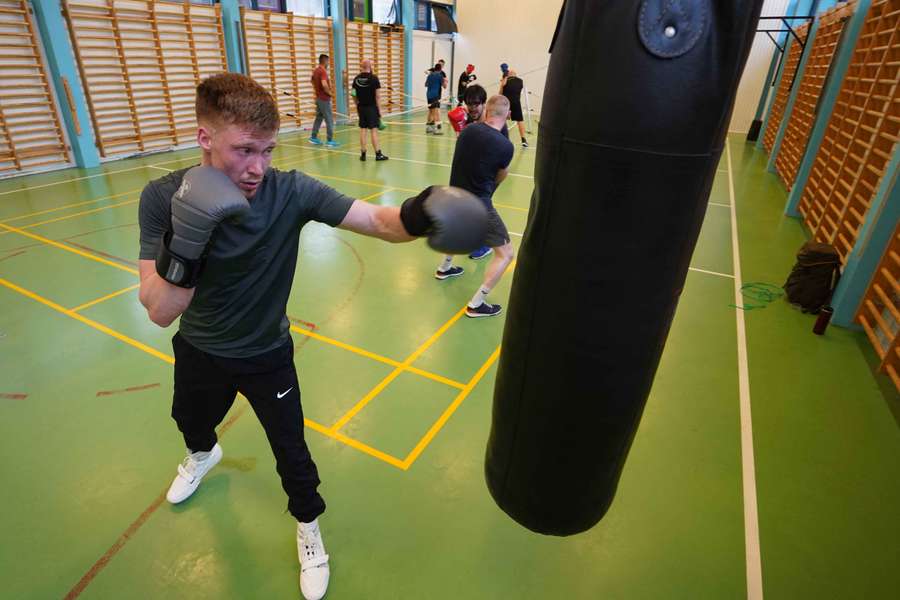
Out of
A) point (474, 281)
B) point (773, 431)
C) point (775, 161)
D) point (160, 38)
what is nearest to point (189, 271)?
point (773, 431)

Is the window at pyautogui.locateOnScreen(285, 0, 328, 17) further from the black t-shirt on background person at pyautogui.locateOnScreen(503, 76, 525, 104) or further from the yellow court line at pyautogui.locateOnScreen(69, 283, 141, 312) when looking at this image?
the yellow court line at pyautogui.locateOnScreen(69, 283, 141, 312)

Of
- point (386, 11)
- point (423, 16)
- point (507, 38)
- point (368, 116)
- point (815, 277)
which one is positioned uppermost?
point (423, 16)

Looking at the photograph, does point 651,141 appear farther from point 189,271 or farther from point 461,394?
point 461,394

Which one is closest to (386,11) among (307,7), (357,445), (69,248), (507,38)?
(307,7)

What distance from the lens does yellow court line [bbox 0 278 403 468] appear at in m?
2.93

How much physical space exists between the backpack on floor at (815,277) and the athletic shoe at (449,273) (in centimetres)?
335

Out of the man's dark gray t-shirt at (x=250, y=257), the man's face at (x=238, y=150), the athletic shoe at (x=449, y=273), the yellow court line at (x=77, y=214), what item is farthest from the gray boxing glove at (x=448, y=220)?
the yellow court line at (x=77, y=214)

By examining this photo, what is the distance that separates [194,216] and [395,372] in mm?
2412

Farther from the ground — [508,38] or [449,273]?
[508,38]

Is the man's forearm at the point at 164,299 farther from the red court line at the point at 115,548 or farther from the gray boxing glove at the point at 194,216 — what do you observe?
the red court line at the point at 115,548

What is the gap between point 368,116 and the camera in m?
10.0

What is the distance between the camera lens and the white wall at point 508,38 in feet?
59.7

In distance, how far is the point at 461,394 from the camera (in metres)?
3.48

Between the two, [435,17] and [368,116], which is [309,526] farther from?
[435,17]
